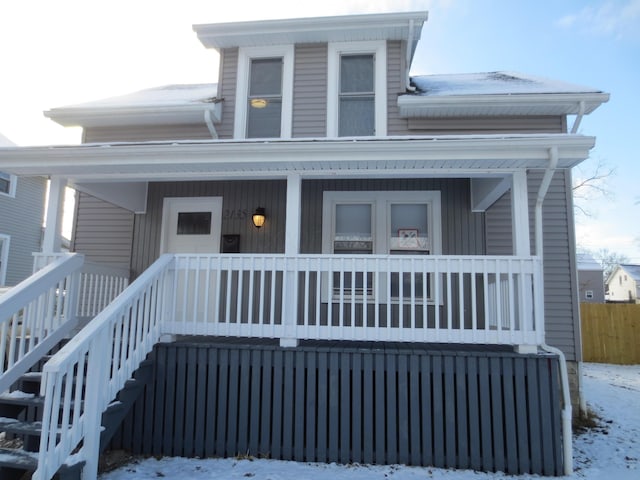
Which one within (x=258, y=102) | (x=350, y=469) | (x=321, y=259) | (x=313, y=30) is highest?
(x=313, y=30)

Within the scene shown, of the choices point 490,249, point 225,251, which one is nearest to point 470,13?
point 490,249

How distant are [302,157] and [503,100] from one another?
135 inches

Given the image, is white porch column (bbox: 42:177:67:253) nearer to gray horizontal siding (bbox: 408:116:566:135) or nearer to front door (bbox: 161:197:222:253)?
front door (bbox: 161:197:222:253)

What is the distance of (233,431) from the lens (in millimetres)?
4102

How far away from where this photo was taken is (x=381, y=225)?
612cm

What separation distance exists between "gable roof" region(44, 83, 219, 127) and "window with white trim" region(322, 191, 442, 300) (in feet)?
8.20

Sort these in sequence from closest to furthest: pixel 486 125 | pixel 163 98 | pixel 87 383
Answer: pixel 87 383
pixel 486 125
pixel 163 98

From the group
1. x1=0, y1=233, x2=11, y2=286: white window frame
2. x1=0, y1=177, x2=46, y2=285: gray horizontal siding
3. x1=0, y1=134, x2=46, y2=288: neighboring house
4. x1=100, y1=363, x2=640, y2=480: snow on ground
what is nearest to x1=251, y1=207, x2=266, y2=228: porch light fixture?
x1=100, y1=363, x2=640, y2=480: snow on ground

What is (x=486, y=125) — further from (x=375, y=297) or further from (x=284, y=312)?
(x=284, y=312)

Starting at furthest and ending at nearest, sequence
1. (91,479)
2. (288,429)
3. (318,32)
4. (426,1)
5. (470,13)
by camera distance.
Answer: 1. (470,13)
2. (426,1)
3. (318,32)
4. (288,429)
5. (91,479)

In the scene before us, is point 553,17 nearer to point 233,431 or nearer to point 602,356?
point 602,356

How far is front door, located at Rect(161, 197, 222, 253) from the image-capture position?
6.51 m

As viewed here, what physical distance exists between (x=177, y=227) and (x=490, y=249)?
4758mm

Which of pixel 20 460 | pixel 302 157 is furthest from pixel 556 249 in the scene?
pixel 20 460
